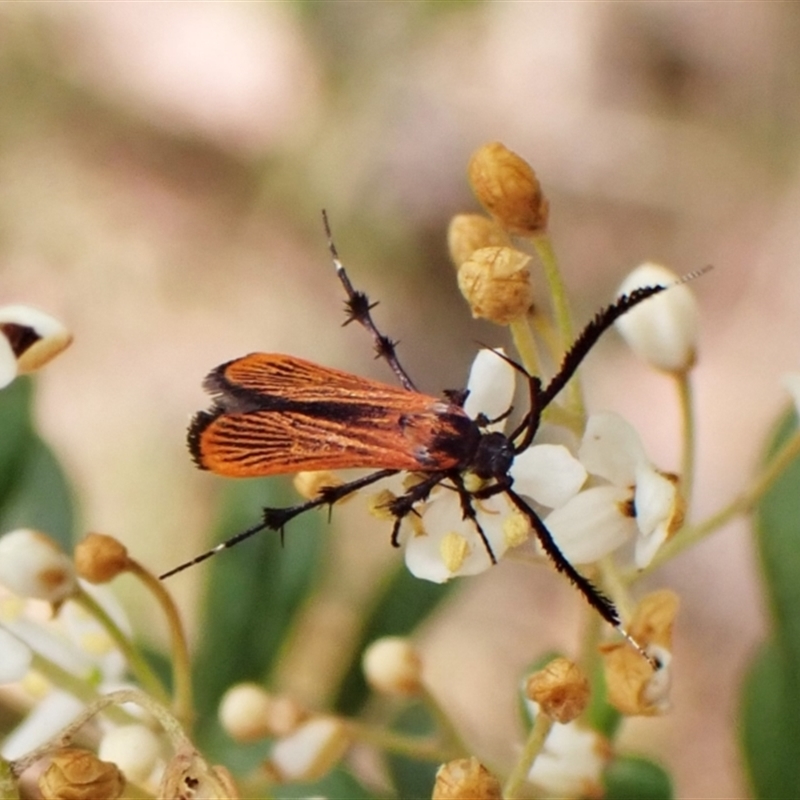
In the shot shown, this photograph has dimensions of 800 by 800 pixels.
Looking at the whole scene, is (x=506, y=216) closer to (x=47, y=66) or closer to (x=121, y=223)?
(x=121, y=223)

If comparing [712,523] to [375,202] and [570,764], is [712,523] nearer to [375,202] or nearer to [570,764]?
[570,764]

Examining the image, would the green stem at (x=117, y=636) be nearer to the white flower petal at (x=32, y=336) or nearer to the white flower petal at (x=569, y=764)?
the white flower petal at (x=32, y=336)

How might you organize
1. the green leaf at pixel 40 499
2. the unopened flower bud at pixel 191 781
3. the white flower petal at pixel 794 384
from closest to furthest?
the unopened flower bud at pixel 191 781
the white flower petal at pixel 794 384
the green leaf at pixel 40 499

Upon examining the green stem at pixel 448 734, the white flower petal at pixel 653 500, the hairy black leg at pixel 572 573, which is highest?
the white flower petal at pixel 653 500

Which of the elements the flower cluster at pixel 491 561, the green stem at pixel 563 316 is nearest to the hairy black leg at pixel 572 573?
the flower cluster at pixel 491 561

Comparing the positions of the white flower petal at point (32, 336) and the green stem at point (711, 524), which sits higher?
the white flower petal at point (32, 336)

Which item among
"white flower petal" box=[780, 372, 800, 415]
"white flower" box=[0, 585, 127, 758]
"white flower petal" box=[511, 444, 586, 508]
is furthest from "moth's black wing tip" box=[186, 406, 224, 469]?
"white flower petal" box=[780, 372, 800, 415]
